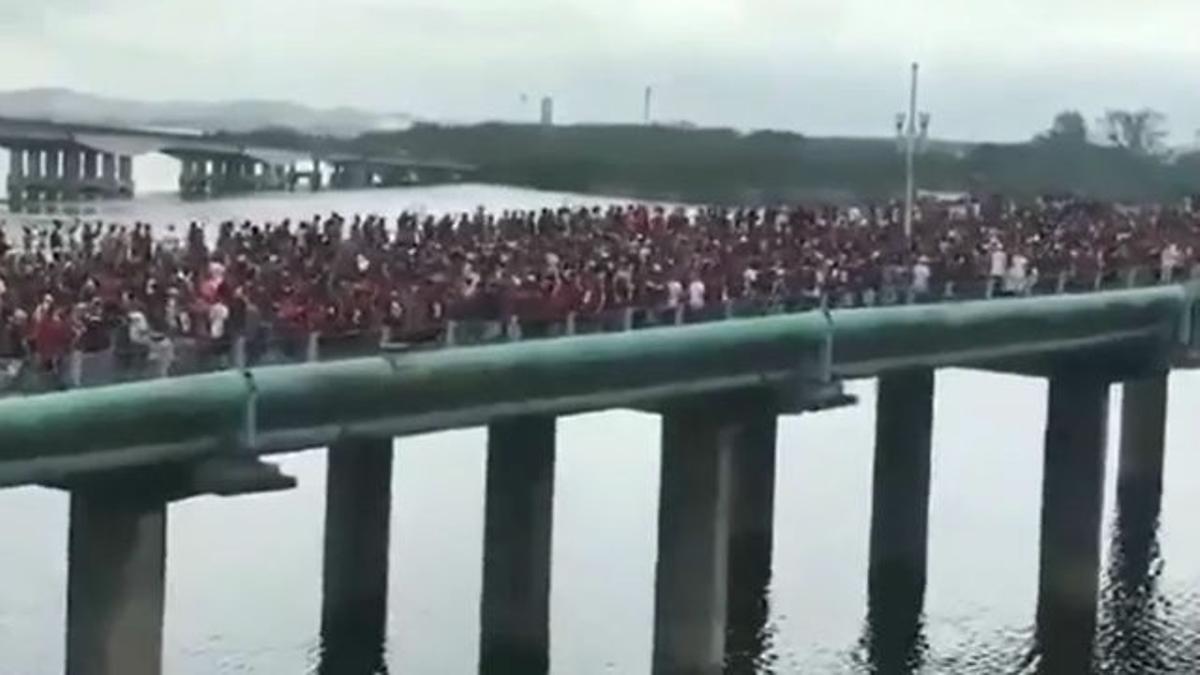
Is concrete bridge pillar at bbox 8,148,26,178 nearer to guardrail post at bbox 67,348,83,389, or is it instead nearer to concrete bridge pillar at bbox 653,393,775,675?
concrete bridge pillar at bbox 653,393,775,675

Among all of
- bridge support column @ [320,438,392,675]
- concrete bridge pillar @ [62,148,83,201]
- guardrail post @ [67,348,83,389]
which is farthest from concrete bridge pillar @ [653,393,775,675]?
concrete bridge pillar @ [62,148,83,201]

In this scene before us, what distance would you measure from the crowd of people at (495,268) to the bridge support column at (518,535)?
11.4ft

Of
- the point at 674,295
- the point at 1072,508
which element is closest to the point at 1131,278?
the point at 1072,508

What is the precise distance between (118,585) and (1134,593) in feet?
108

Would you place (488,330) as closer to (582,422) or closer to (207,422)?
(207,422)

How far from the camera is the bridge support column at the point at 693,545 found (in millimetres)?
45469

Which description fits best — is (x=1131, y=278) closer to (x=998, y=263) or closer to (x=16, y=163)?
(x=998, y=263)

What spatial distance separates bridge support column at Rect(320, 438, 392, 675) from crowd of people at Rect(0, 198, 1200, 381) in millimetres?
4505

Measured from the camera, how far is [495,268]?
43625 millimetres

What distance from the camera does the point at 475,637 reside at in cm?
5262

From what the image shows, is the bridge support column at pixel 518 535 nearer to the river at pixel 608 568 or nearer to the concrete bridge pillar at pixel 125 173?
the river at pixel 608 568

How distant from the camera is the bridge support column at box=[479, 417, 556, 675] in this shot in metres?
46.7

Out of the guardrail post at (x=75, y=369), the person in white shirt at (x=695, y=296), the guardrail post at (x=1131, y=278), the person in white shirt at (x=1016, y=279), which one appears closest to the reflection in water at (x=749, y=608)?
the person in white shirt at (x=1016, y=279)

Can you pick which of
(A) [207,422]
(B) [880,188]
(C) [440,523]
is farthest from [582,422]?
(A) [207,422]
